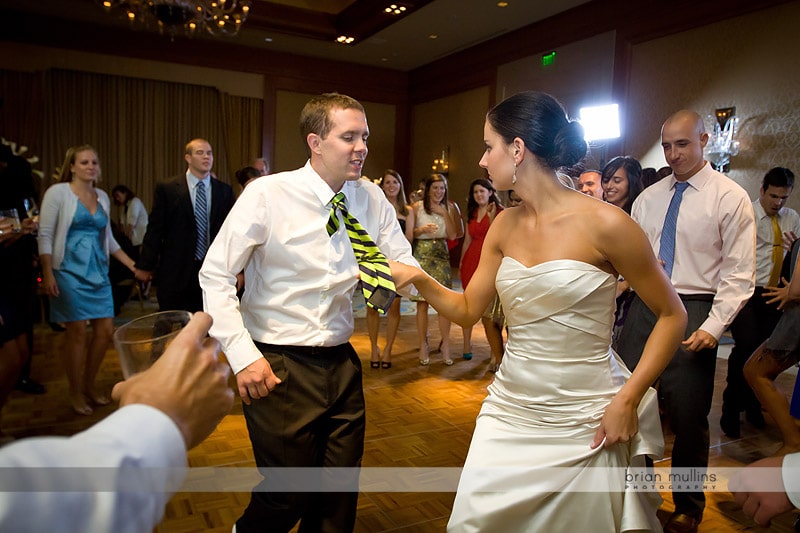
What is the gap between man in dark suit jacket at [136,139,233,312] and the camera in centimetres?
405

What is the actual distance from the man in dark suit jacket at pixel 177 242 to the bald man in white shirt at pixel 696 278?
9.48 feet

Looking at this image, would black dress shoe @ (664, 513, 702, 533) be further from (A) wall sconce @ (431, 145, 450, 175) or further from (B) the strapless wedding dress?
(A) wall sconce @ (431, 145, 450, 175)

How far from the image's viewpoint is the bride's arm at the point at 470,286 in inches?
80.1

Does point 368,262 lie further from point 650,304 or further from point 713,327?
point 713,327

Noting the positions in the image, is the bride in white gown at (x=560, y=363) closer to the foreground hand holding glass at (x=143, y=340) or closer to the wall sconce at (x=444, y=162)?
the foreground hand holding glass at (x=143, y=340)

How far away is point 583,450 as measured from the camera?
168 centimetres

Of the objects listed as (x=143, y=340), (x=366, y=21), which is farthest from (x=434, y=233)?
(x=366, y=21)

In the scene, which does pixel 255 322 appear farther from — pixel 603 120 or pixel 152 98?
pixel 152 98

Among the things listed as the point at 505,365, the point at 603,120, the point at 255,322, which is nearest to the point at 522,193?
the point at 505,365

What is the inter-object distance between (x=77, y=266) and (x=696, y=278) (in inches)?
148

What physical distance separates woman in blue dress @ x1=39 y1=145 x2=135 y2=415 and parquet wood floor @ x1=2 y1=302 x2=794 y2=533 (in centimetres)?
31

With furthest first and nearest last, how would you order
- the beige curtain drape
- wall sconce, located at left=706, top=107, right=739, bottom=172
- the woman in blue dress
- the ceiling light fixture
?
the beige curtain drape, the ceiling light fixture, wall sconce, located at left=706, top=107, right=739, bottom=172, the woman in blue dress

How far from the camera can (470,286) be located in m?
2.08

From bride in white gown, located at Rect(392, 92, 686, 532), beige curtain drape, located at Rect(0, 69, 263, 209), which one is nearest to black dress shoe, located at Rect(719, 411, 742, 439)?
bride in white gown, located at Rect(392, 92, 686, 532)
